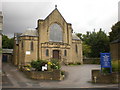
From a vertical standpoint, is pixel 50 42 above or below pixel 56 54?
above

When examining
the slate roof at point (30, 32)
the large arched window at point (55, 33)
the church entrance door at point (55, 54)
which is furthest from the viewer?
the large arched window at point (55, 33)

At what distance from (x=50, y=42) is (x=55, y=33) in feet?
8.42

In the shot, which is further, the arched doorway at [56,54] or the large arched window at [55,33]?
the large arched window at [55,33]

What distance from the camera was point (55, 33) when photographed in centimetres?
3778

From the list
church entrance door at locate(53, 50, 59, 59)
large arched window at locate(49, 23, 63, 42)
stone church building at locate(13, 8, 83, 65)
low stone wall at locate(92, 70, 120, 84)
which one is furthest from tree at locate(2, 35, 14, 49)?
low stone wall at locate(92, 70, 120, 84)

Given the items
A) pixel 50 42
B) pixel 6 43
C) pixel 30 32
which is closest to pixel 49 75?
pixel 50 42

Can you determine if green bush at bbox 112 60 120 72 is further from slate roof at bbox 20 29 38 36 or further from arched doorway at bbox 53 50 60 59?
slate roof at bbox 20 29 38 36

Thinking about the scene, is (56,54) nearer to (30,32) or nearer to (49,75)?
(30,32)

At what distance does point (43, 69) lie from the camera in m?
19.5

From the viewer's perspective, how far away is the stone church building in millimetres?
35094

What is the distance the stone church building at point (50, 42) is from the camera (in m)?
35.1

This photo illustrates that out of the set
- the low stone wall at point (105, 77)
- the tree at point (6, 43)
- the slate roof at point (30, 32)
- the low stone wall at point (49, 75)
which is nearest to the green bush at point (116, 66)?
the low stone wall at point (105, 77)

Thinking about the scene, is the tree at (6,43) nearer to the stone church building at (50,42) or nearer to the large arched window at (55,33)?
the stone church building at (50,42)

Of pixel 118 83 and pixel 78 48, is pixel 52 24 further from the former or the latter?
pixel 118 83
